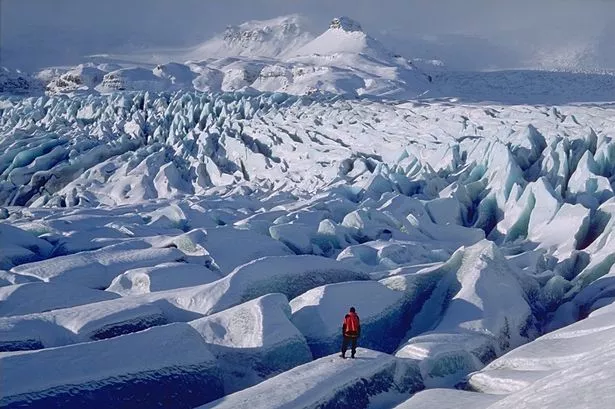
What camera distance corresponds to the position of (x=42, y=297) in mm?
7211

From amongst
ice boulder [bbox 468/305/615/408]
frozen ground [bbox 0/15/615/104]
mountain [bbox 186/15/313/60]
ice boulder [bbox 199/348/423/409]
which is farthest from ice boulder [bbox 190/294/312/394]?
mountain [bbox 186/15/313/60]

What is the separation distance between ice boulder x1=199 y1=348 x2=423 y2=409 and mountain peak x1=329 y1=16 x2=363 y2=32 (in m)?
82.0

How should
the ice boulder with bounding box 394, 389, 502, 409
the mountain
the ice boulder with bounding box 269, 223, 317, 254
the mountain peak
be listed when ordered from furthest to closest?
1. the mountain
2. the mountain peak
3. the ice boulder with bounding box 269, 223, 317, 254
4. the ice boulder with bounding box 394, 389, 502, 409

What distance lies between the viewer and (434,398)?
5273mm

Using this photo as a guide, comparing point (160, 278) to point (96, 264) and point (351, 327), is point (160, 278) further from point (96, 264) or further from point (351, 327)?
point (351, 327)

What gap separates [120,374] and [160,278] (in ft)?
9.42

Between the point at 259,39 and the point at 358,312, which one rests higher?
the point at 259,39

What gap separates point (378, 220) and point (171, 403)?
717 centimetres

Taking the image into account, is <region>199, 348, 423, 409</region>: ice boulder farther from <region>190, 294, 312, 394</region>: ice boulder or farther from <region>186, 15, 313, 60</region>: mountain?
<region>186, 15, 313, 60</region>: mountain

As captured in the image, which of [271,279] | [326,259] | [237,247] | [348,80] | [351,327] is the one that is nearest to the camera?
[351,327]

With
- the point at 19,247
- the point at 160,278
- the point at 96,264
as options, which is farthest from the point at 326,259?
the point at 19,247

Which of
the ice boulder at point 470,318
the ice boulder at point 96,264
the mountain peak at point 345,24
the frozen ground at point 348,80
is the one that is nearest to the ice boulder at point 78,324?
the ice boulder at point 96,264

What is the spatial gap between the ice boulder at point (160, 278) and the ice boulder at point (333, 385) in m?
2.78

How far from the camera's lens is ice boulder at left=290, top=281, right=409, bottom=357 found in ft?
21.5
